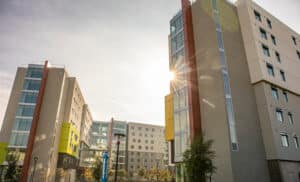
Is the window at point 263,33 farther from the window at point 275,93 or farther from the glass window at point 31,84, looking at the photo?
the glass window at point 31,84

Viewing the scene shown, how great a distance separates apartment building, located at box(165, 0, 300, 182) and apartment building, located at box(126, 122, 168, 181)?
75126 millimetres

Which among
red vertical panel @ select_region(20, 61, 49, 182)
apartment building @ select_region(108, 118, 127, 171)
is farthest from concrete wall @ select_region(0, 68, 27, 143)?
apartment building @ select_region(108, 118, 127, 171)

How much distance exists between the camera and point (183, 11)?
101 ft

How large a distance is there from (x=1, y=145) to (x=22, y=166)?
283 inches

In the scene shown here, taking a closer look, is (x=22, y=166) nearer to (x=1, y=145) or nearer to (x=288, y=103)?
(x=1, y=145)

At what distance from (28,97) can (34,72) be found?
6261 mm

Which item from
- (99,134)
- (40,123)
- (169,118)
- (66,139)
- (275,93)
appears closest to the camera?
(275,93)

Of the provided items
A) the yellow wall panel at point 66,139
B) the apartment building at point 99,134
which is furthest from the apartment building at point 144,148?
the yellow wall panel at point 66,139

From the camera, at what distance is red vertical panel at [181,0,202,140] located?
80.2 ft

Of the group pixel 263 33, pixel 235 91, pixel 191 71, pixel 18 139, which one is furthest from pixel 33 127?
pixel 263 33

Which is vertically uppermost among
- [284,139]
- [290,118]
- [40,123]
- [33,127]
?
[40,123]

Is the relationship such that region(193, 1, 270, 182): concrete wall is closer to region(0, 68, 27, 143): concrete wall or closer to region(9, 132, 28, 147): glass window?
region(9, 132, 28, 147): glass window

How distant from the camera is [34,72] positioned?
47.0 m

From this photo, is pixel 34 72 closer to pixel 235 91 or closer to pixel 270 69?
pixel 235 91
